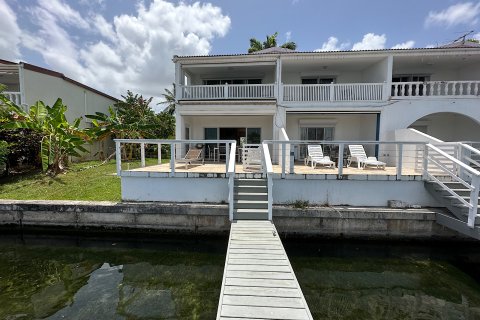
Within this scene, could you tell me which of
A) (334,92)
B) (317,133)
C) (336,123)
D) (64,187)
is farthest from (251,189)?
(336,123)

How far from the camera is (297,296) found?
3473mm

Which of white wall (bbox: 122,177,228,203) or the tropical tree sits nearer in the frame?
white wall (bbox: 122,177,228,203)

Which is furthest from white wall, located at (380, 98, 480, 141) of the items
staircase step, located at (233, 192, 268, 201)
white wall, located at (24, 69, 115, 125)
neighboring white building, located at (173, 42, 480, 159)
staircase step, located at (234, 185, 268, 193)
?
white wall, located at (24, 69, 115, 125)

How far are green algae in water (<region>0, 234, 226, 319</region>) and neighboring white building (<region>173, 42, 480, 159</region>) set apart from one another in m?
7.53

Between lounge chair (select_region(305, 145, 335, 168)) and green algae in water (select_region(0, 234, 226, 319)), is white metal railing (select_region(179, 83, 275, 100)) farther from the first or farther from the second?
green algae in water (select_region(0, 234, 226, 319))

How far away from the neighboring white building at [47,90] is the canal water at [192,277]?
9701 millimetres

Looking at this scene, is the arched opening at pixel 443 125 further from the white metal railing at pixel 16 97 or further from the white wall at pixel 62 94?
the white metal railing at pixel 16 97

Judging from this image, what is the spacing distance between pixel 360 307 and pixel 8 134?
585 inches

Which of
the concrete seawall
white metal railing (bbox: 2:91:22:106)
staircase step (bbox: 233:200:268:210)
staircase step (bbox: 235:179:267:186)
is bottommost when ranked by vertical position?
the concrete seawall

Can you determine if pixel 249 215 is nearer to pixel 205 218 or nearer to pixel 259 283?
pixel 205 218

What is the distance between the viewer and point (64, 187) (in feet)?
31.0

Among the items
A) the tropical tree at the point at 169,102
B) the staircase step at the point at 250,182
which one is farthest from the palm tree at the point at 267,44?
the staircase step at the point at 250,182

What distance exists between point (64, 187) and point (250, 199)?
7.54m

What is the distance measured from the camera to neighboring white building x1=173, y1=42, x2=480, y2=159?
11.6 meters
